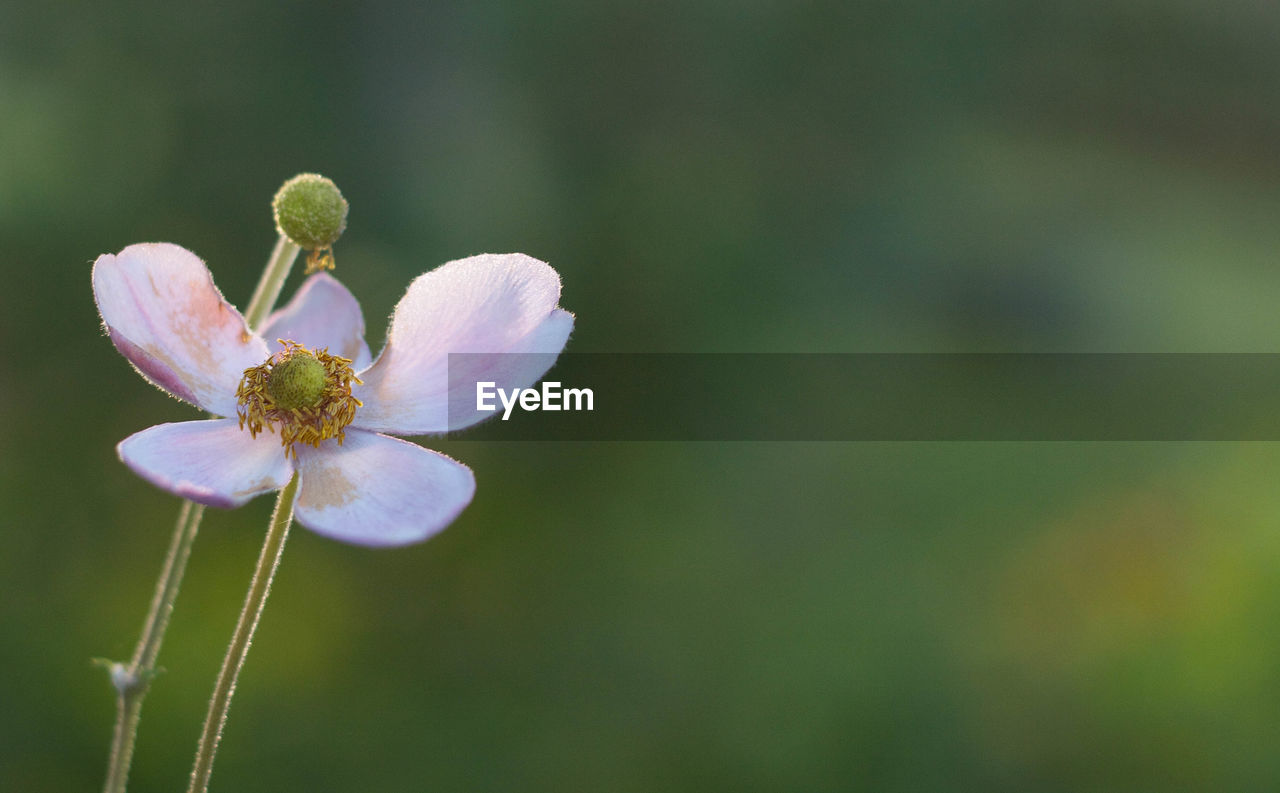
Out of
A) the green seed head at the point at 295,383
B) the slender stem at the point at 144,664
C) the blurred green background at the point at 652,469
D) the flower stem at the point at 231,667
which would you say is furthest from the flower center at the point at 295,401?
the blurred green background at the point at 652,469

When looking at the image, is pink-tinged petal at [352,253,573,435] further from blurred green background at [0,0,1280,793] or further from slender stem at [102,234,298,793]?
blurred green background at [0,0,1280,793]

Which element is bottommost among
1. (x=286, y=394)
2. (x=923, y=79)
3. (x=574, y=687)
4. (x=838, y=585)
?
(x=286, y=394)

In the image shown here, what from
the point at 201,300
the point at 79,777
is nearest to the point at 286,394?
the point at 201,300

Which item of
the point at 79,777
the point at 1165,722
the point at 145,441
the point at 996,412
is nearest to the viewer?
the point at 145,441

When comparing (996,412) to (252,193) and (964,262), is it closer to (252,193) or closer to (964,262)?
(964,262)

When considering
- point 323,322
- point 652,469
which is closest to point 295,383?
point 323,322

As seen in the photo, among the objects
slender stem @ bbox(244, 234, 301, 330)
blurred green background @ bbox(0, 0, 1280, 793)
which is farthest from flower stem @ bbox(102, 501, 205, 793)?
blurred green background @ bbox(0, 0, 1280, 793)
